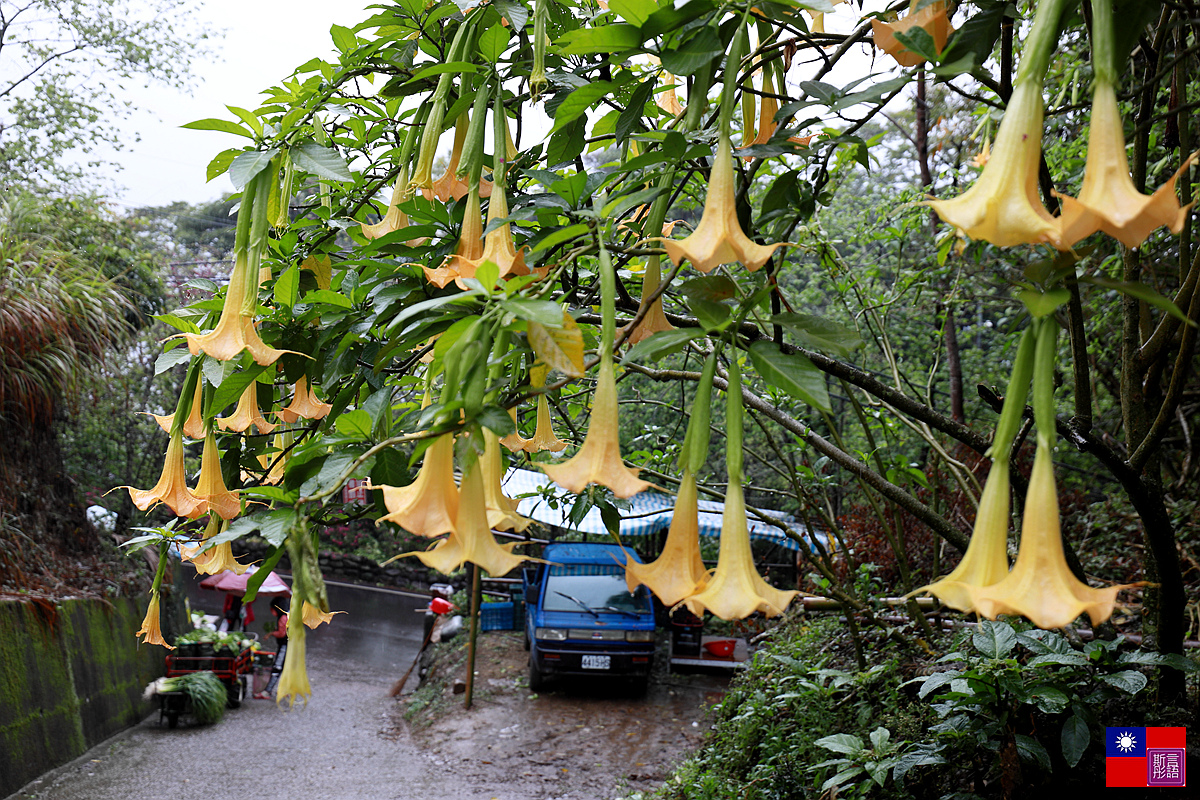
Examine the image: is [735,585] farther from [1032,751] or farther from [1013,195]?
[1032,751]

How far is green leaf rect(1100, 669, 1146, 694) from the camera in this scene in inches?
68.9

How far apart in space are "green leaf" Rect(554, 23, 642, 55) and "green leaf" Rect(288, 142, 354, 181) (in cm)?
33

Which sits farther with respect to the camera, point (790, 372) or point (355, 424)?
point (355, 424)

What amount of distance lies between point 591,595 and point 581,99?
700cm

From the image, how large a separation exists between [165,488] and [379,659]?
9.48 metres

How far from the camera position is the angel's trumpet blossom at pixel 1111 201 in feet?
1.52

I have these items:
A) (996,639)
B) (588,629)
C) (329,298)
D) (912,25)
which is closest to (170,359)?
(329,298)

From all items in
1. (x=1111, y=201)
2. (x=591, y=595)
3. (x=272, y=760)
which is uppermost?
(x=1111, y=201)

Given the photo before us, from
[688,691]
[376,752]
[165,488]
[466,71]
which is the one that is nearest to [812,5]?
[466,71]

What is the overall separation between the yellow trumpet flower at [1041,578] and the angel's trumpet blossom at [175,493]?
3.11 feet

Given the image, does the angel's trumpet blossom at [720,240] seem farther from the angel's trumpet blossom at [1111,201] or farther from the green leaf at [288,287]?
the green leaf at [288,287]

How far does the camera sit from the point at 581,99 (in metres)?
0.92

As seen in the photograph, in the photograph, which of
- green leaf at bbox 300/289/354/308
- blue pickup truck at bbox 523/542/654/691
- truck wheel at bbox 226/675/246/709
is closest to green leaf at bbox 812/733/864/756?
green leaf at bbox 300/289/354/308

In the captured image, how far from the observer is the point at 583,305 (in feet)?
4.17
